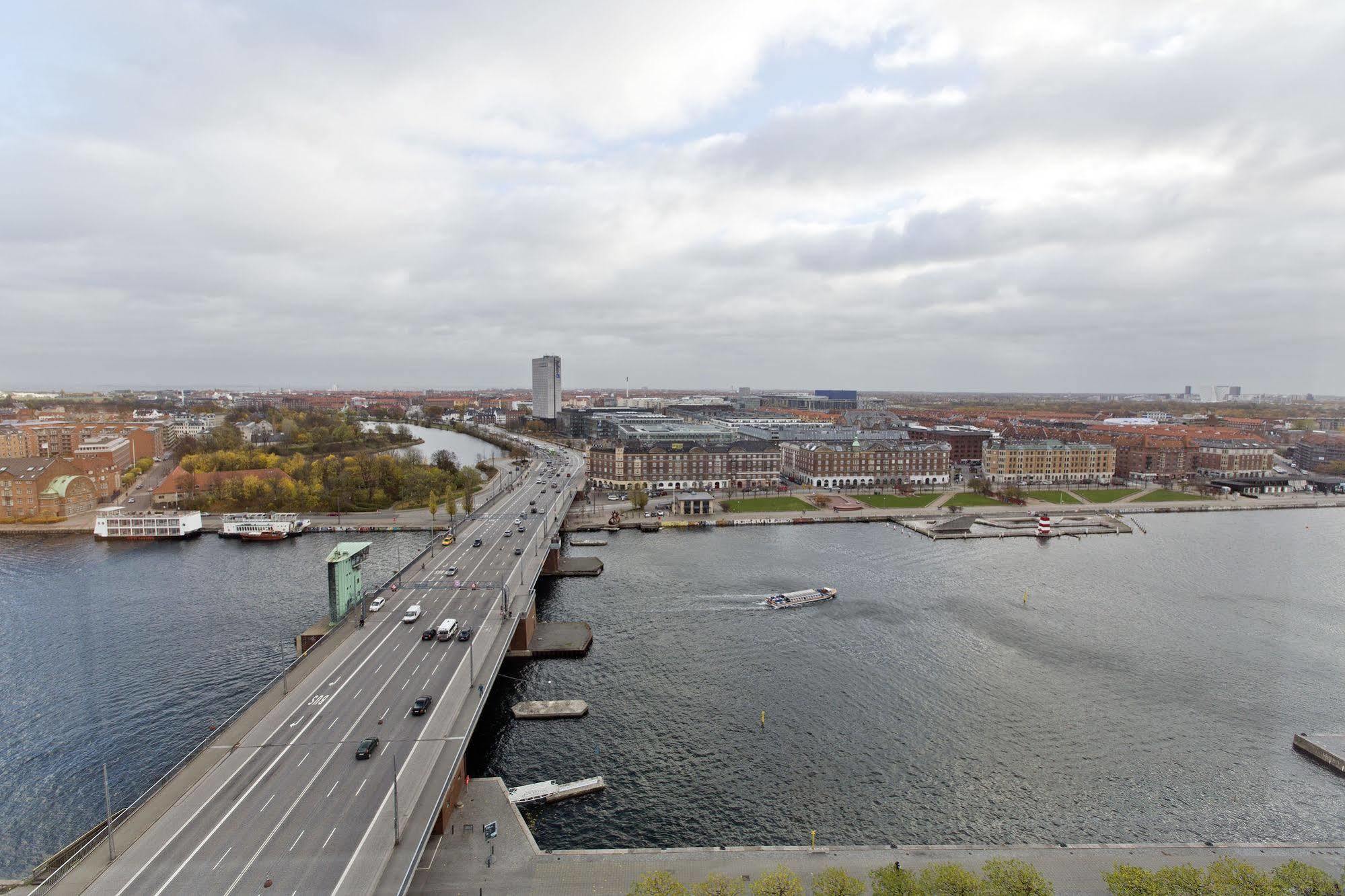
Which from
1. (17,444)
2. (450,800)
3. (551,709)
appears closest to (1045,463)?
(551,709)

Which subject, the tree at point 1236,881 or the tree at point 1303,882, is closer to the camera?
the tree at point 1236,881

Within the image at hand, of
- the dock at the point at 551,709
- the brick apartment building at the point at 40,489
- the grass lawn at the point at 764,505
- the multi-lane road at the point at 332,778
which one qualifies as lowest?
the dock at the point at 551,709

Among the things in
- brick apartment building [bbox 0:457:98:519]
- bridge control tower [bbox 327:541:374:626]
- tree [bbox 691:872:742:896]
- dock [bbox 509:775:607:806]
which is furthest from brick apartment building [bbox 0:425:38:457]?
tree [bbox 691:872:742:896]

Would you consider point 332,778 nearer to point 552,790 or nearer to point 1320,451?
point 552,790

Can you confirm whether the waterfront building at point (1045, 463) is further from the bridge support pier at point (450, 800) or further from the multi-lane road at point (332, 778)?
the bridge support pier at point (450, 800)

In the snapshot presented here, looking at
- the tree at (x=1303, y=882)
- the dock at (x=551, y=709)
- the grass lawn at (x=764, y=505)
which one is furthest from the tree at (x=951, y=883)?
the grass lawn at (x=764, y=505)

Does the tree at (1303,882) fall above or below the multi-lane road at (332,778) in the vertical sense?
below
